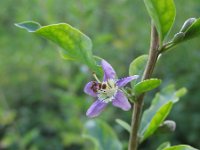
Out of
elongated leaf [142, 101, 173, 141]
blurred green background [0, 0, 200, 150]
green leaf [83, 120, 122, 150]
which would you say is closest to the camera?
elongated leaf [142, 101, 173, 141]

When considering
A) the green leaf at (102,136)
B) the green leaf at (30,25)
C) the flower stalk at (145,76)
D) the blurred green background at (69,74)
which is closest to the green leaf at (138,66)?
the flower stalk at (145,76)

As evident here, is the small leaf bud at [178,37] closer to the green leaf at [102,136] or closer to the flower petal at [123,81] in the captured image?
the flower petal at [123,81]

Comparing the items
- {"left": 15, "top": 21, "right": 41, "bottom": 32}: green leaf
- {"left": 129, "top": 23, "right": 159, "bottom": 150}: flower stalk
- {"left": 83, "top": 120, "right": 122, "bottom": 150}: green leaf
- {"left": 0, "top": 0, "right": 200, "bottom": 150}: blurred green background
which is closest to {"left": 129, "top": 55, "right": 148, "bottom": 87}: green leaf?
{"left": 129, "top": 23, "right": 159, "bottom": 150}: flower stalk

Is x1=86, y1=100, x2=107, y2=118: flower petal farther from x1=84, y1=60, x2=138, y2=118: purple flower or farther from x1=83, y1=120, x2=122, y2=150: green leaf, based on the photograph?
x1=83, y1=120, x2=122, y2=150: green leaf

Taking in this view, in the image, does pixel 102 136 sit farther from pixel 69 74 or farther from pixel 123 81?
pixel 69 74

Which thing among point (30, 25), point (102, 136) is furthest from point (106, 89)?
point (102, 136)

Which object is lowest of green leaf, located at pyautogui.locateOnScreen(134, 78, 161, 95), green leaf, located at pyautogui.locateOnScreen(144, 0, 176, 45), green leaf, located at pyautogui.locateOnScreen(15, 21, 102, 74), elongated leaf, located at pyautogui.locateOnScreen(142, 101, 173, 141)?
elongated leaf, located at pyautogui.locateOnScreen(142, 101, 173, 141)

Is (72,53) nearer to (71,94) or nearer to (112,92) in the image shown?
(112,92)

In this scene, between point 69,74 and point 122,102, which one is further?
point 69,74
